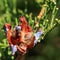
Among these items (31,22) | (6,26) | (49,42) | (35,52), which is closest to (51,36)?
(49,42)

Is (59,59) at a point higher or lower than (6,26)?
lower

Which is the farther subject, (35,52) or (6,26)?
(35,52)

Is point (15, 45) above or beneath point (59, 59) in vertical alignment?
above

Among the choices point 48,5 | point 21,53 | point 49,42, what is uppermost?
point 48,5

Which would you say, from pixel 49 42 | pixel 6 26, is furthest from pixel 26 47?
pixel 49 42

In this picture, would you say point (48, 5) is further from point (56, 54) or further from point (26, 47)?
point (56, 54)

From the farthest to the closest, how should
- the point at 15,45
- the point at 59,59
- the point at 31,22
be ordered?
the point at 59,59
the point at 31,22
the point at 15,45

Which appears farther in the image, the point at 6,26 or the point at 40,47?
the point at 40,47

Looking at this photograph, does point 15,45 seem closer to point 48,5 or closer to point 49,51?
point 48,5

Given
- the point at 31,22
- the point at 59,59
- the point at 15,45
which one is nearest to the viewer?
the point at 15,45
